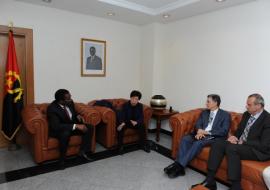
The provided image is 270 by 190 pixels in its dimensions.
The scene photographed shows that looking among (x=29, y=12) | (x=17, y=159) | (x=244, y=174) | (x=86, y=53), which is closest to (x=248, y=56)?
(x=244, y=174)

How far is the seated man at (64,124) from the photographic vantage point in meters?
3.05

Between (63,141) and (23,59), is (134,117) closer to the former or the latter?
(63,141)

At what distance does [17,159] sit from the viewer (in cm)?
323

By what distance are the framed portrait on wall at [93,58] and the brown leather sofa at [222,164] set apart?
198 centimetres

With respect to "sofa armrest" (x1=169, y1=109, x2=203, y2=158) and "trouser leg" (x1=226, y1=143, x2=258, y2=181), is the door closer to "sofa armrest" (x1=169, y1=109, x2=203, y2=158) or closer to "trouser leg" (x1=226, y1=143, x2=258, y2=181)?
"sofa armrest" (x1=169, y1=109, x2=203, y2=158)

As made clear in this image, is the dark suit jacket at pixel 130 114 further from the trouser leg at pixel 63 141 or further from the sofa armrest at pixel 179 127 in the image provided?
the trouser leg at pixel 63 141

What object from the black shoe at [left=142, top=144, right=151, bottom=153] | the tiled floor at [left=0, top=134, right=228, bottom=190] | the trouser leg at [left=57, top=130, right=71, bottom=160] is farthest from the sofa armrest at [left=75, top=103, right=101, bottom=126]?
the black shoe at [left=142, top=144, right=151, bottom=153]

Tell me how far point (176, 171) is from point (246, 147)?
94cm

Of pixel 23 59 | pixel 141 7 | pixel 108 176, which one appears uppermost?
pixel 141 7

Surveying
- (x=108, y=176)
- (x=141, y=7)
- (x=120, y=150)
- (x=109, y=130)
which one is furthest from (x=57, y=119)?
(x=141, y=7)

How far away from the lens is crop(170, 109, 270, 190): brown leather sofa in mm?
2308

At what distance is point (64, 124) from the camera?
3117 mm

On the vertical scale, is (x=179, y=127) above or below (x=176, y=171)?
above

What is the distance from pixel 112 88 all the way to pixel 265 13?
3.07m
